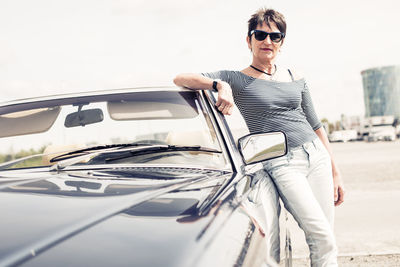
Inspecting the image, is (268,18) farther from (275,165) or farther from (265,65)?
(275,165)

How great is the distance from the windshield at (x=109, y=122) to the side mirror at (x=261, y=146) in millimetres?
170

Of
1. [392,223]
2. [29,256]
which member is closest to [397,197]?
[392,223]

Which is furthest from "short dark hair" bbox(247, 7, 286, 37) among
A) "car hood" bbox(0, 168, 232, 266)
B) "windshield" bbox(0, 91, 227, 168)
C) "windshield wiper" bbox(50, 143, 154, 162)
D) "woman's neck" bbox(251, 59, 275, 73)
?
"car hood" bbox(0, 168, 232, 266)

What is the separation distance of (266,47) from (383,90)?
143 meters

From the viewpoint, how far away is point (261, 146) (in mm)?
2375

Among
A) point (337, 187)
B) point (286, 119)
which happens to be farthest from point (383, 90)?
point (286, 119)

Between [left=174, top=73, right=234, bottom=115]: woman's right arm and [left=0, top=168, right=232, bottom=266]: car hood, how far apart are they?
65 cm

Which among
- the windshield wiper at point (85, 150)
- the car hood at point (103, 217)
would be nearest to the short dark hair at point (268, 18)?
the windshield wiper at point (85, 150)

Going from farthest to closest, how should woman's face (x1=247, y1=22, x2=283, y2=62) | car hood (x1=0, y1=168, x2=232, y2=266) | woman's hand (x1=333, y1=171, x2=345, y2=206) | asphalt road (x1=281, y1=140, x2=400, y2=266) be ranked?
asphalt road (x1=281, y1=140, x2=400, y2=266)
woman's hand (x1=333, y1=171, x2=345, y2=206)
woman's face (x1=247, y1=22, x2=283, y2=62)
car hood (x1=0, y1=168, x2=232, y2=266)

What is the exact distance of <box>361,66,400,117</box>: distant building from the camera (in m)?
134

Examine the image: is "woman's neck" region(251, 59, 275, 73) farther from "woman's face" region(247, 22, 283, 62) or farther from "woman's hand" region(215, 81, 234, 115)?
"woman's hand" region(215, 81, 234, 115)

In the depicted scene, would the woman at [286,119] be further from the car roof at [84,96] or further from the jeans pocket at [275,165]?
the car roof at [84,96]

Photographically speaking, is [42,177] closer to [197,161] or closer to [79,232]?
[197,161]

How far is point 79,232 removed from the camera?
1.17 meters
